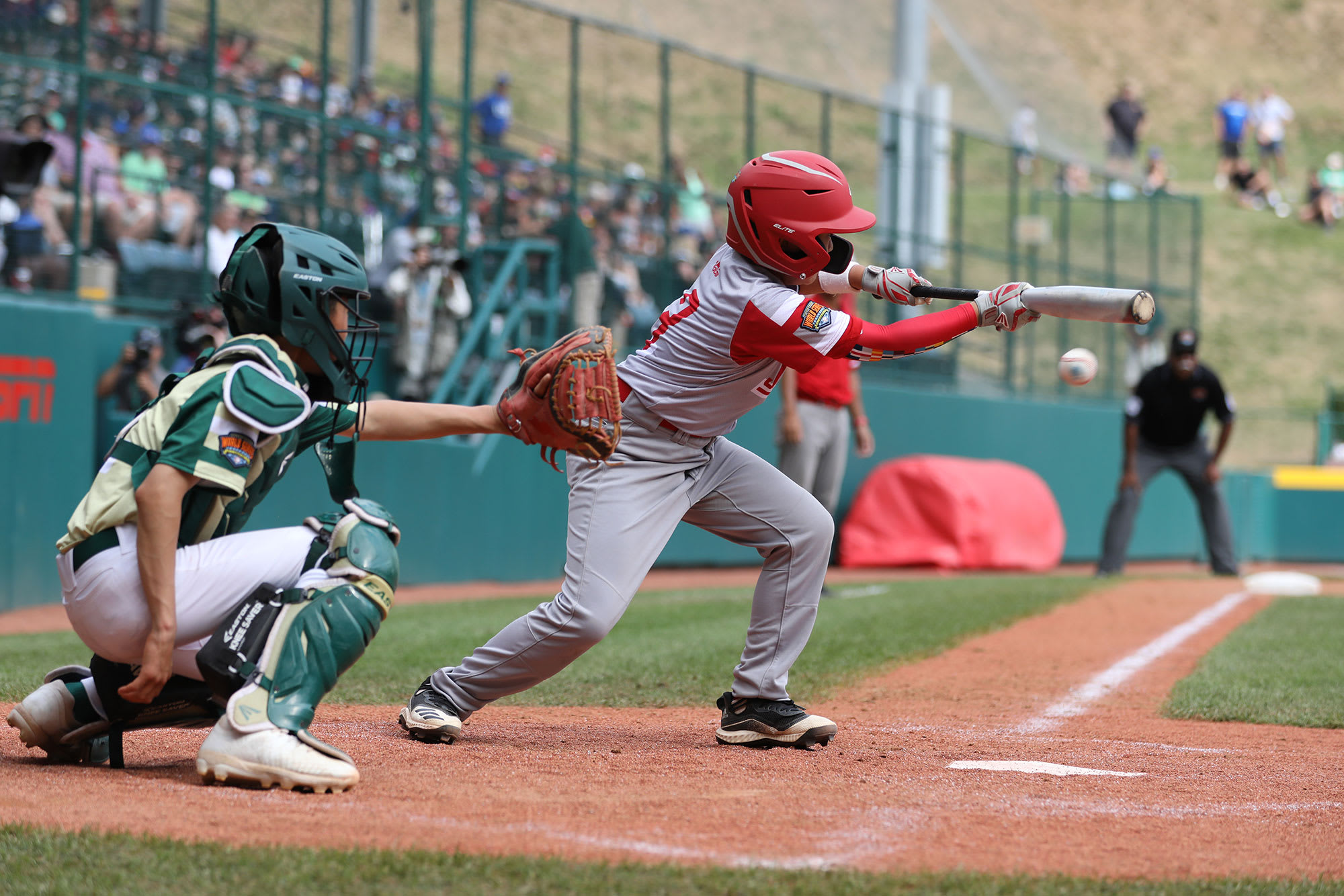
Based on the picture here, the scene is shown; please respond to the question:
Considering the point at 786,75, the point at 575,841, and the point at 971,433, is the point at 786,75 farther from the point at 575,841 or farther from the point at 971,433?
the point at 575,841

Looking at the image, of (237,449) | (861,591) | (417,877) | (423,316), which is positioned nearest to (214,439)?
(237,449)

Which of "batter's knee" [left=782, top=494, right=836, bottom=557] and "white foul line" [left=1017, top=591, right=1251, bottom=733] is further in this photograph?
"white foul line" [left=1017, top=591, right=1251, bottom=733]

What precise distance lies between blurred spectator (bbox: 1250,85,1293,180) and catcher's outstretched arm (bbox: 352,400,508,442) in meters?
38.9

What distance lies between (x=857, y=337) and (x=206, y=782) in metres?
2.16

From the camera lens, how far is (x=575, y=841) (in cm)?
323

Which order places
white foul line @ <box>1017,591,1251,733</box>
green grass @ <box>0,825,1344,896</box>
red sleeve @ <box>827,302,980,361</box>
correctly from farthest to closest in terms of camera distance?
white foul line @ <box>1017,591,1251,733</box> → red sleeve @ <box>827,302,980,361</box> → green grass @ <box>0,825,1344,896</box>

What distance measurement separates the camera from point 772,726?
187 inches

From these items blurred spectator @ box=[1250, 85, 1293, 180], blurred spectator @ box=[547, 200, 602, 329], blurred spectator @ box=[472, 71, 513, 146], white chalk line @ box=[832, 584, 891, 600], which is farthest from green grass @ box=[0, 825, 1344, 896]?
blurred spectator @ box=[1250, 85, 1293, 180]

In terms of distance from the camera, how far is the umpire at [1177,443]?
12758 millimetres

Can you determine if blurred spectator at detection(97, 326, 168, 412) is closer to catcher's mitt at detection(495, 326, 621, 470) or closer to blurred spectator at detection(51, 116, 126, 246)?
blurred spectator at detection(51, 116, 126, 246)

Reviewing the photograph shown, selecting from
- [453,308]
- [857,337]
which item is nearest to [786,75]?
[453,308]

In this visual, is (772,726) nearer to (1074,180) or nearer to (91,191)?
(91,191)

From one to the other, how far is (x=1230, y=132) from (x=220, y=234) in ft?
107

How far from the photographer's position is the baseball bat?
13.1 feet
